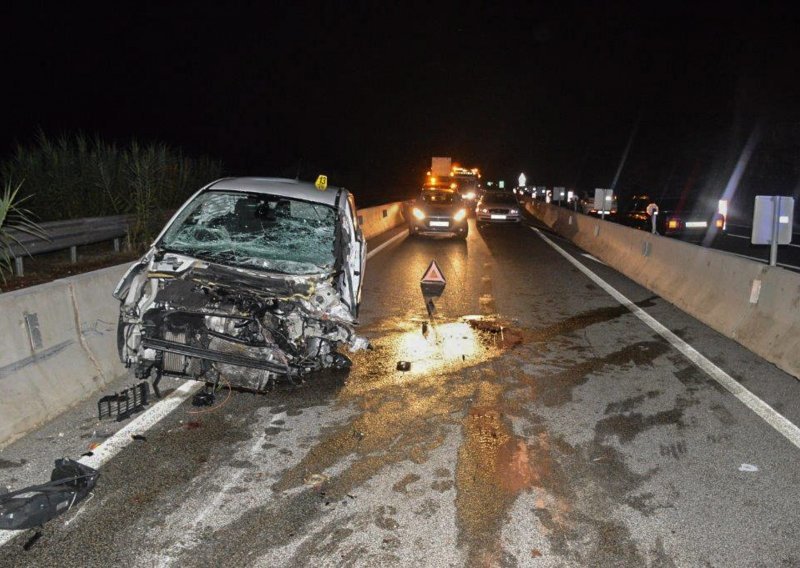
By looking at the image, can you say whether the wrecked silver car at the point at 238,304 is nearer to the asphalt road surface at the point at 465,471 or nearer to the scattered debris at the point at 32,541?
the asphalt road surface at the point at 465,471

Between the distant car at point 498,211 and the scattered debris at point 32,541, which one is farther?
Result: the distant car at point 498,211

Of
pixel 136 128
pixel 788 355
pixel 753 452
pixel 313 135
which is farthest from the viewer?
pixel 313 135

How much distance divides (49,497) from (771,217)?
8.22m

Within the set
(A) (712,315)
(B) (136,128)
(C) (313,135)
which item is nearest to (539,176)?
(C) (313,135)

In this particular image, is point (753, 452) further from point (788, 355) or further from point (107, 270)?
point (107, 270)

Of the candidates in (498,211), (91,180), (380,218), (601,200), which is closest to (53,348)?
(91,180)

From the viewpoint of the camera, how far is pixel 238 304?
6.05m

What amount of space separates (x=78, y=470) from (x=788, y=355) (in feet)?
20.9

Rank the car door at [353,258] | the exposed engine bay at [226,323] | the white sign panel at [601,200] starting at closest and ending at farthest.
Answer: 1. the exposed engine bay at [226,323]
2. the car door at [353,258]
3. the white sign panel at [601,200]

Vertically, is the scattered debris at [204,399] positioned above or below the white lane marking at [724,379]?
above

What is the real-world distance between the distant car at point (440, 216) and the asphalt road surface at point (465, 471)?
14889 millimetres

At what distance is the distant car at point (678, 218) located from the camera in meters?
24.9

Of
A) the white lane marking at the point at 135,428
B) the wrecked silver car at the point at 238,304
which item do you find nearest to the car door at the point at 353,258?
the wrecked silver car at the point at 238,304

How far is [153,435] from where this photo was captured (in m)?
5.30
